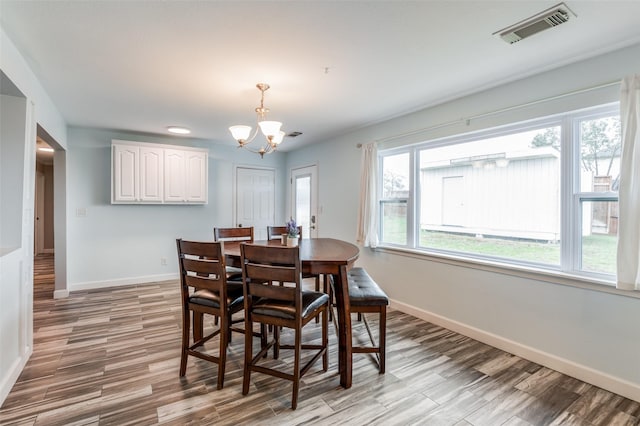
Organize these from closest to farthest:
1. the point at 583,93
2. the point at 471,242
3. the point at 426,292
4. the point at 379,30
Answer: the point at 379,30
the point at 583,93
the point at 471,242
the point at 426,292

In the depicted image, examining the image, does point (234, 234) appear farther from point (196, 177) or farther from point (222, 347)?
point (196, 177)

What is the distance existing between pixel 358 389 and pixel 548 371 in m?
1.48

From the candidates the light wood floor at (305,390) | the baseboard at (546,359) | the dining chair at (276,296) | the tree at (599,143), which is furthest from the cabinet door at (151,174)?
the tree at (599,143)

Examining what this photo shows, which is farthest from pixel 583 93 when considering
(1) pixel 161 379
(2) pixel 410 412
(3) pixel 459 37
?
(1) pixel 161 379

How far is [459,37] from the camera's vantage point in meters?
2.00

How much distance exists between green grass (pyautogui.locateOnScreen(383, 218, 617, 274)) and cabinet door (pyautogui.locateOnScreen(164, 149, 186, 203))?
3.15 m

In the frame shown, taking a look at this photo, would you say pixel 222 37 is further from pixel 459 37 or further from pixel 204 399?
pixel 204 399

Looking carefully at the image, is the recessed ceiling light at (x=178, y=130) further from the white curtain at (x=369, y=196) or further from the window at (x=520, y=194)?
the window at (x=520, y=194)

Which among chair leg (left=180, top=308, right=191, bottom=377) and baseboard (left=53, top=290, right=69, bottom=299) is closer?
chair leg (left=180, top=308, right=191, bottom=377)

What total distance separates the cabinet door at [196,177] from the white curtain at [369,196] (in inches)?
102

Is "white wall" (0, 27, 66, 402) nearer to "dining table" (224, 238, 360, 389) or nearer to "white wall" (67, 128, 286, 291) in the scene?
"dining table" (224, 238, 360, 389)

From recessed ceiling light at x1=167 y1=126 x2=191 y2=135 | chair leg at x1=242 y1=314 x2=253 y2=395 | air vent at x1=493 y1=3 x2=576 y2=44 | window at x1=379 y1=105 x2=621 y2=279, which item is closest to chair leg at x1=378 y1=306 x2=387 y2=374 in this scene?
chair leg at x1=242 y1=314 x2=253 y2=395

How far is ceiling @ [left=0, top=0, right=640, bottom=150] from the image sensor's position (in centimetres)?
172

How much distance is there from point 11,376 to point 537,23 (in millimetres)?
3974
